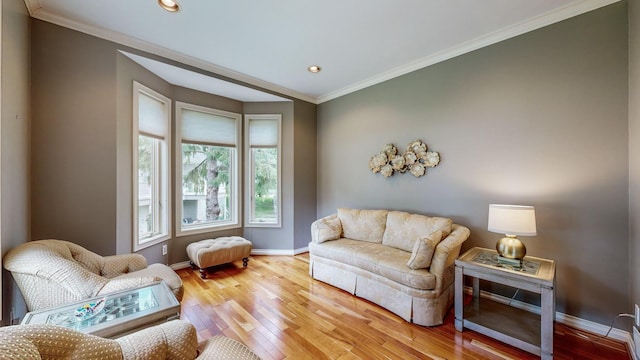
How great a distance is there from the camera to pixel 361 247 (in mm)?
2943

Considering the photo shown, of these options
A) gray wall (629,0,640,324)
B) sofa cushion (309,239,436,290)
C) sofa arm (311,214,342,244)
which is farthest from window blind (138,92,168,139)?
gray wall (629,0,640,324)

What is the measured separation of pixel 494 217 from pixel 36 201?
4.00 meters

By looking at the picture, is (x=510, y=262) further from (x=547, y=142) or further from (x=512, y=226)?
(x=547, y=142)

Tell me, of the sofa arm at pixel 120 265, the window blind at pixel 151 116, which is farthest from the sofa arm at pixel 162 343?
the window blind at pixel 151 116

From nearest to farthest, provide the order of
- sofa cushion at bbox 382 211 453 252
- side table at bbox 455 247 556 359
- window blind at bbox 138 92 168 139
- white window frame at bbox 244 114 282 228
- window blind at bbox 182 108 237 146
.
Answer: side table at bbox 455 247 556 359, sofa cushion at bbox 382 211 453 252, window blind at bbox 138 92 168 139, window blind at bbox 182 108 237 146, white window frame at bbox 244 114 282 228

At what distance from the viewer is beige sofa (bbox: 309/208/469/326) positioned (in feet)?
7.27

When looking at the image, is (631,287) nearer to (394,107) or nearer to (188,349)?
(394,107)

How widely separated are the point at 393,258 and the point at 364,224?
0.81 metres

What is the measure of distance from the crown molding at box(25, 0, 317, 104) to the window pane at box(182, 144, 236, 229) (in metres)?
1.16

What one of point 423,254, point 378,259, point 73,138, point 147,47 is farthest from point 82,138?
point 423,254

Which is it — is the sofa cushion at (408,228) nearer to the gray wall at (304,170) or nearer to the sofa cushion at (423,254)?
the sofa cushion at (423,254)

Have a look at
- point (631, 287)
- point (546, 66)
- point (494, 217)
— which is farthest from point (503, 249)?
point (546, 66)

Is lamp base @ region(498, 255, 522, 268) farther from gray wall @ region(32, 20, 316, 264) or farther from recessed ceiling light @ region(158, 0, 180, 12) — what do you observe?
gray wall @ region(32, 20, 316, 264)

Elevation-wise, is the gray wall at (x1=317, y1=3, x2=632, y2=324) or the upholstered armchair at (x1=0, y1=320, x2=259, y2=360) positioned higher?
the gray wall at (x1=317, y1=3, x2=632, y2=324)
